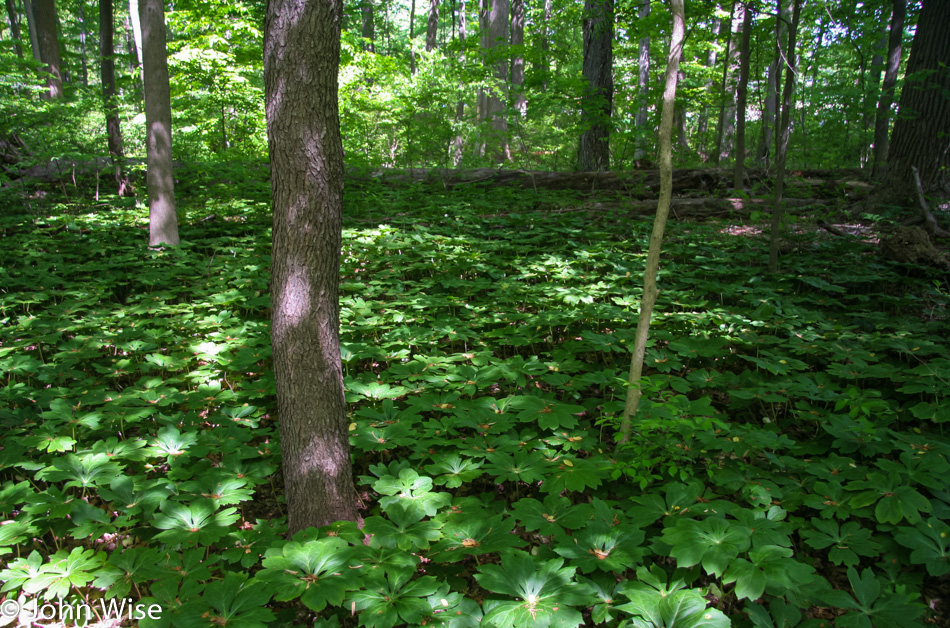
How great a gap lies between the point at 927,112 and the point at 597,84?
434cm

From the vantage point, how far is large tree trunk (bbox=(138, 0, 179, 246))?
194 inches

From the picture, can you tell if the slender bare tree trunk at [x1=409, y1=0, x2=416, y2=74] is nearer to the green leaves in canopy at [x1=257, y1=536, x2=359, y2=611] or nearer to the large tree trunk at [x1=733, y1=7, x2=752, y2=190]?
the large tree trunk at [x1=733, y1=7, x2=752, y2=190]

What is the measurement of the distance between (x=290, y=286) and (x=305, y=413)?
49cm

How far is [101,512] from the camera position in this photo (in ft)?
5.99

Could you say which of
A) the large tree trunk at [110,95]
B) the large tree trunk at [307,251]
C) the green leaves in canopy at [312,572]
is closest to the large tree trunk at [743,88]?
the large tree trunk at [307,251]

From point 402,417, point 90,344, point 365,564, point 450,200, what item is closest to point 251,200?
point 450,200

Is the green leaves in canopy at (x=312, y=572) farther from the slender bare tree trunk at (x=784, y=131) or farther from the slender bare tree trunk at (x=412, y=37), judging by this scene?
the slender bare tree trunk at (x=412, y=37)

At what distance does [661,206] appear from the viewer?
7.17ft

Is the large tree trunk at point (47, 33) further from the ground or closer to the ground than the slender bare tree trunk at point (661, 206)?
further from the ground

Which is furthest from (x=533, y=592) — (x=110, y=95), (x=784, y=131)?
(x=110, y=95)

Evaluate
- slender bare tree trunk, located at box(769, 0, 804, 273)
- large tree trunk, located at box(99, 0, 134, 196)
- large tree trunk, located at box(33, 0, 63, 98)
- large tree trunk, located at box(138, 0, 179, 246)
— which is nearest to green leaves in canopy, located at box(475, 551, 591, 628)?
slender bare tree trunk, located at box(769, 0, 804, 273)

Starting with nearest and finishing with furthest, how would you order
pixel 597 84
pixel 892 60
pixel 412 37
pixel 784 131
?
pixel 784 131
pixel 597 84
pixel 892 60
pixel 412 37

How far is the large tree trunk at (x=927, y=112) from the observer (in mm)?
5500

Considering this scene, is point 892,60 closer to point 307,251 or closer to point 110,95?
point 307,251
